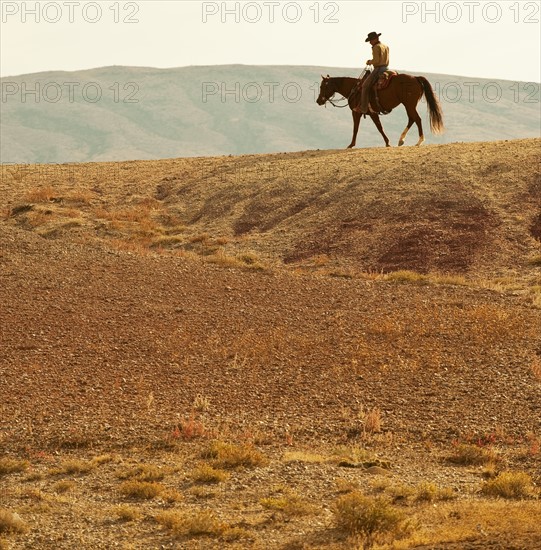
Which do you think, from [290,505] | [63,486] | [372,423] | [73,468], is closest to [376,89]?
[372,423]

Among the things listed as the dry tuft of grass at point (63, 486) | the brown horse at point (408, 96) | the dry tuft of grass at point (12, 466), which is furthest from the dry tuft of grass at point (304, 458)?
the brown horse at point (408, 96)

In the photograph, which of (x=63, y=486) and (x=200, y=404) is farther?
(x=200, y=404)

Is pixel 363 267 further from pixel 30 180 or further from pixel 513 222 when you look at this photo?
pixel 30 180

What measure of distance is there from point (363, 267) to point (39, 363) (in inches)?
537

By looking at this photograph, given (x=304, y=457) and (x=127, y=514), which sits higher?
(x=127, y=514)

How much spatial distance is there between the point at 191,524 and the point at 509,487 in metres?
4.32

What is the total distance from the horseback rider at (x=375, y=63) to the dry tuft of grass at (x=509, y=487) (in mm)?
29115

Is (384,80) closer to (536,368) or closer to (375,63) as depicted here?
(375,63)

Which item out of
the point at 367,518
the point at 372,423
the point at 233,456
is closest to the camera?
the point at 367,518

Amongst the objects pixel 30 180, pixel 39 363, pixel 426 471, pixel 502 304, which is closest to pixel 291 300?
pixel 502 304

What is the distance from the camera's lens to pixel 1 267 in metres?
27.9

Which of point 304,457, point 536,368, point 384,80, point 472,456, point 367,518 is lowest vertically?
point 536,368

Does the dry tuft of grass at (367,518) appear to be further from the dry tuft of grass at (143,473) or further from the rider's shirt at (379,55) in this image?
the rider's shirt at (379,55)

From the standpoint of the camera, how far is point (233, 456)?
14719 mm
